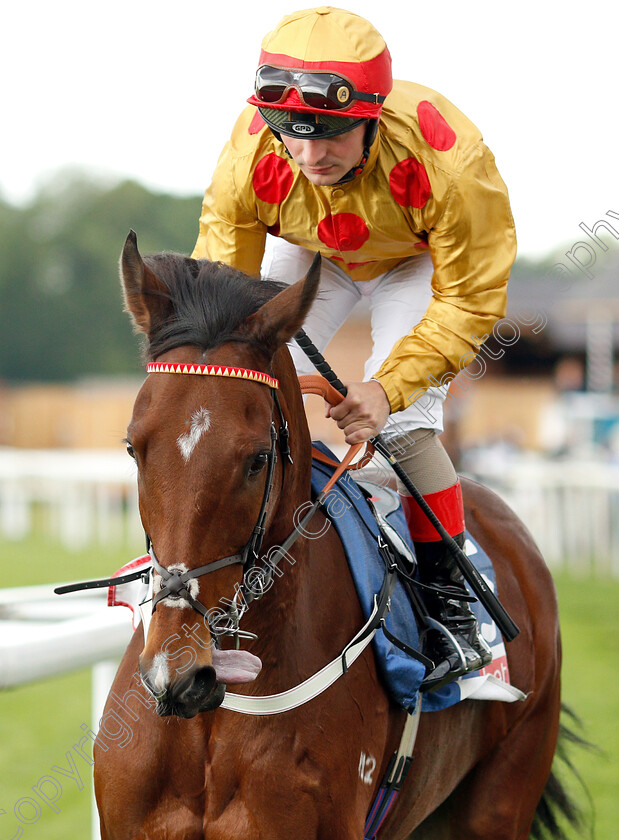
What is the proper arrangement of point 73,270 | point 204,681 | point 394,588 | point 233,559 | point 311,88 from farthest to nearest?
1. point 73,270
2. point 394,588
3. point 311,88
4. point 233,559
5. point 204,681

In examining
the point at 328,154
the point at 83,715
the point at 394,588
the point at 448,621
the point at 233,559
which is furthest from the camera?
the point at 83,715

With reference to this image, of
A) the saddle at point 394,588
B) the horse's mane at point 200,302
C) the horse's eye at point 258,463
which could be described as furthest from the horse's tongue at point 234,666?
the horse's mane at point 200,302

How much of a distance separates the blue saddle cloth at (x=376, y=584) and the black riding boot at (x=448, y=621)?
0.08 metres

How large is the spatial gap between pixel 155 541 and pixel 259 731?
0.59 meters

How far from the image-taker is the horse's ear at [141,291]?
86.5 inches

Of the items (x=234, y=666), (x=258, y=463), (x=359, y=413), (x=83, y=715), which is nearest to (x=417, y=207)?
(x=359, y=413)

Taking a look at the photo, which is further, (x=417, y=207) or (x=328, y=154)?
(x=417, y=207)

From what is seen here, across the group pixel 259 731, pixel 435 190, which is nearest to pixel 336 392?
pixel 435 190

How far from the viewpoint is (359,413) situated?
8.24ft

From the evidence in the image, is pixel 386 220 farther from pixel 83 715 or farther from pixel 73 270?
pixel 73 270

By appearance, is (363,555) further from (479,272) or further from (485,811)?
(485,811)

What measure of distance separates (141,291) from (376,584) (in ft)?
3.33

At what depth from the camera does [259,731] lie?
230 cm

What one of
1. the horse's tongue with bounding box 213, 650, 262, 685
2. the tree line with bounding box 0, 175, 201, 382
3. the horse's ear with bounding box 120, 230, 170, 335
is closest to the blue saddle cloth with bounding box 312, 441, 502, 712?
the horse's tongue with bounding box 213, 650, 262, 685
